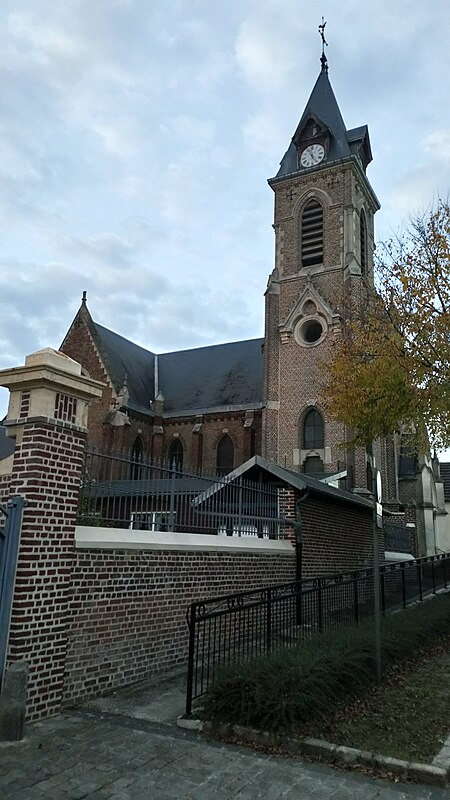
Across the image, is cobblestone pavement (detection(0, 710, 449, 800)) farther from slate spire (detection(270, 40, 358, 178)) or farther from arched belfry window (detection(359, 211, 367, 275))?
slate spire (detection(270, 40, 358, 178))

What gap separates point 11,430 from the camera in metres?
6.08

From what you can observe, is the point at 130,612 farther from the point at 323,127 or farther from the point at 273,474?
the point at 323,127

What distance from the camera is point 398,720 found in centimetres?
539

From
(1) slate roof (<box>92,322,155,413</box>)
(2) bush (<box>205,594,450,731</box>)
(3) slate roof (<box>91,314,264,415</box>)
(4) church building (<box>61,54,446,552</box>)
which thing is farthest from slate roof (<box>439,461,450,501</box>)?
(2) bush (<box>205,594,450,731</box>)

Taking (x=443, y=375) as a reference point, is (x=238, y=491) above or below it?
below

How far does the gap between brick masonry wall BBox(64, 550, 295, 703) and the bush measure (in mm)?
1434

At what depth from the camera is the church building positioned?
2536 cm

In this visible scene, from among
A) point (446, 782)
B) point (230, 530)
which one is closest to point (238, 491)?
point (230, 530)

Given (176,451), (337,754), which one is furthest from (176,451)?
(337,754)

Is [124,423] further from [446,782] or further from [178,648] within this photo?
[446,782]

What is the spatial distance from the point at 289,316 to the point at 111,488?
20.9m

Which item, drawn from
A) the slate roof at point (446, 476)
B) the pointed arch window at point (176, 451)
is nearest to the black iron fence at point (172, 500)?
the pointed arch window at point (176, 451)

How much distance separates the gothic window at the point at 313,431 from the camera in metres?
24.9

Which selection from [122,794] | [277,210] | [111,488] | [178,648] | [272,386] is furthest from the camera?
[277,210]
